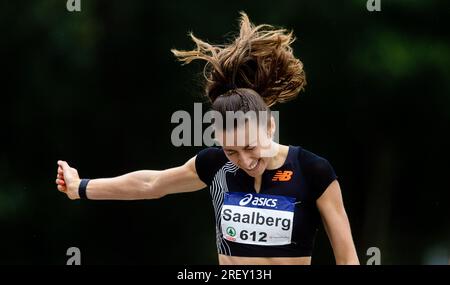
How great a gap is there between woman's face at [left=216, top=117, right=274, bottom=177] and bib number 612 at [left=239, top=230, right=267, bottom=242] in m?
0.33

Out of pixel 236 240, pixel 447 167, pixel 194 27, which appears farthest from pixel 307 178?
pixel 447 167

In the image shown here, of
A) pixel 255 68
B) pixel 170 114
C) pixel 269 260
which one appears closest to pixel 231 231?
pixel 269 260

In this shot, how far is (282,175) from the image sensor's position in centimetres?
467

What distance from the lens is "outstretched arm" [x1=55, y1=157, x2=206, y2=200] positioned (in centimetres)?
497

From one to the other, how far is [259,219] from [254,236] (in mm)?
93

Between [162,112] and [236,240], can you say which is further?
[162,112]

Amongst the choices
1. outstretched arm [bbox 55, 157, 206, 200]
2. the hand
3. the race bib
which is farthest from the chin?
the hand

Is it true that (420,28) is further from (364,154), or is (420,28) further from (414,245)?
(414,245)

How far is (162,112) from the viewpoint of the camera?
10.1 meters

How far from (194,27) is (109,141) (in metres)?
1.69

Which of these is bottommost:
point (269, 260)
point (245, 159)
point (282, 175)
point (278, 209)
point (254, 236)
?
point (269, 260)

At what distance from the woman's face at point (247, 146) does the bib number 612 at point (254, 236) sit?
33 cm

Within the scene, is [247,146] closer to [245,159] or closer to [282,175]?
[245,159]

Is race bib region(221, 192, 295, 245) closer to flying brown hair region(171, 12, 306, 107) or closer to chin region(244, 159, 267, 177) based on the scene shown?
chin region(244, 159, 267, 177)
